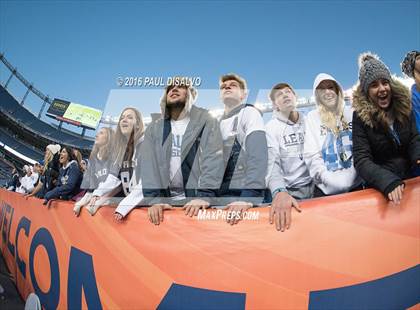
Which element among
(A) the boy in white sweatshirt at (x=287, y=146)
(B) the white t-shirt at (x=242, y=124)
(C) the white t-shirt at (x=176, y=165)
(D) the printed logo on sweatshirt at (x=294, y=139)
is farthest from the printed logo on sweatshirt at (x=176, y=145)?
(D) the printed logo on sweatshirt at (x=294, y=139)

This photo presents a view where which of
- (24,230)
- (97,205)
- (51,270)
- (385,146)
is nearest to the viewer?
(385,146)

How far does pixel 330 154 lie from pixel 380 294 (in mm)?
754

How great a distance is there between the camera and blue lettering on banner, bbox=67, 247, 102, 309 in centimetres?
163

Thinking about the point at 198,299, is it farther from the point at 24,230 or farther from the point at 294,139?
the point at 24,230

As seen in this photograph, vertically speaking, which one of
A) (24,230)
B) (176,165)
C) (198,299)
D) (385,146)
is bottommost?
(24,230)

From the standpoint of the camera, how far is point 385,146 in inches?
50.1

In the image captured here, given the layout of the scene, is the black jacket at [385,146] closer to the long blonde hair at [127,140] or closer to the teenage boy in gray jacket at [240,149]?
the teenage boy in gray jacket at [240,149]

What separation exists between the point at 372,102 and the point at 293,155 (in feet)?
1.85

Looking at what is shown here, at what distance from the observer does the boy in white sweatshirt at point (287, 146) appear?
168cm

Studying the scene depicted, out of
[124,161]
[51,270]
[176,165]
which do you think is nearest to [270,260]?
[176,165]

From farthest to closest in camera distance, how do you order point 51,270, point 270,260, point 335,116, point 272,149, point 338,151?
point 51,270
point 272,149
point 335,116
point 338,151
point 270,260

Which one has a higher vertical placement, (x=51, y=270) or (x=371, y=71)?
(x=371, y=71)

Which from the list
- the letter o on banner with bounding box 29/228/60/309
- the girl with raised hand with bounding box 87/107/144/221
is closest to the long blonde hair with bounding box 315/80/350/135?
the girl with raised hand with bounding box 87/107/144/221

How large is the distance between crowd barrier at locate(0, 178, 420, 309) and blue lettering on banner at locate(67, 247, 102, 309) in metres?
0.01
